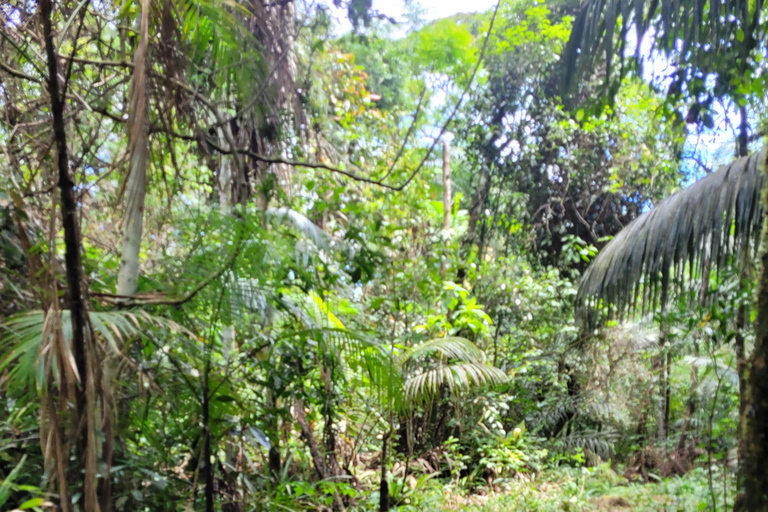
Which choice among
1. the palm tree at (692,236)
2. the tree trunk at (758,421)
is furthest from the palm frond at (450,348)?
the tree trunk at (758,421)

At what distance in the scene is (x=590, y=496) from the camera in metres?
4.08

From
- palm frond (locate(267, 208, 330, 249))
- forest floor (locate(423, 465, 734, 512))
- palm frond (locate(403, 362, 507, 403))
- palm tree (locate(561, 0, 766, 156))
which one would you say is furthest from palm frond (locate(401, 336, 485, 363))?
palm tree (locate(561, 0, 766, 156))

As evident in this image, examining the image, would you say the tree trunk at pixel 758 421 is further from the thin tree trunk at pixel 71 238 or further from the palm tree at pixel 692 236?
the thin tree trunk at pixel 71 238

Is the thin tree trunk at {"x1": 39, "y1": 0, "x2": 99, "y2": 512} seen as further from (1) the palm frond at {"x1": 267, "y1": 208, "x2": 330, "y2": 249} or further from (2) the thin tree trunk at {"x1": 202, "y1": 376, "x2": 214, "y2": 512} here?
(1) the palm frond at {"x1": 267, "y1": 208, "x2": 330, "y2": 249}

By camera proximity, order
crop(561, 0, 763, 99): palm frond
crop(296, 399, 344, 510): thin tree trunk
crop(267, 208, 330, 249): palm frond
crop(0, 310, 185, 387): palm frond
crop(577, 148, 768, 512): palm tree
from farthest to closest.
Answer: crop(296, 399, 344, 510): thin tree trunk
crop(267, 208, 330, 249): palm frond
crop(577, 148, 768, 512): palm tree
crop(561, 0, 763, 99): palm frond
crop(0, 310, 185, 387): palm frond

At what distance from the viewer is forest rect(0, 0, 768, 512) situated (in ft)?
5.19

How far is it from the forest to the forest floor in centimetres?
4

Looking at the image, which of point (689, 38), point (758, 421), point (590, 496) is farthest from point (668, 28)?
point (590, 496)

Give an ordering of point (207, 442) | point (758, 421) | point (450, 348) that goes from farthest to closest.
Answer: point (450, 348)
point (207, 442)
point (758, 421)

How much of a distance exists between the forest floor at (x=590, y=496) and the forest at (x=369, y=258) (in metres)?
0.04

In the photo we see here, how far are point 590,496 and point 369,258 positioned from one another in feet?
9.87

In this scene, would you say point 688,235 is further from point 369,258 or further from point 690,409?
point 690,409

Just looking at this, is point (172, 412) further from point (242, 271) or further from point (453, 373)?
point (453, 373)

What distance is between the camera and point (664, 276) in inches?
108
